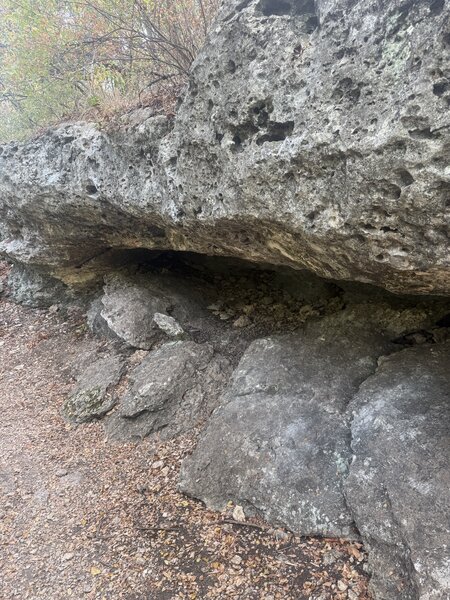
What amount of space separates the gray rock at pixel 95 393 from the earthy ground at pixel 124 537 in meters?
0.14

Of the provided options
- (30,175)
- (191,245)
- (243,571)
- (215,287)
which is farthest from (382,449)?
(30,175)

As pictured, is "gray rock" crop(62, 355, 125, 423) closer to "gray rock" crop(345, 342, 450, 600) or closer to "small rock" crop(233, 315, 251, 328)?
"small rock" crop(233, 315, 251, 328)

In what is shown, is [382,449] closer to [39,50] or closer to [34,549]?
[34,549]

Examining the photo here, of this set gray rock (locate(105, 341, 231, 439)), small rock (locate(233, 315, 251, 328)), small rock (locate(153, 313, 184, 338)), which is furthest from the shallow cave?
gray rock (locate(105, 341, 231, 439))

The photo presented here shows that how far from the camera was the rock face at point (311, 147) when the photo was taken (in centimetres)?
254

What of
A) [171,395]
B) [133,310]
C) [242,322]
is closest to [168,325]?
[133,310]

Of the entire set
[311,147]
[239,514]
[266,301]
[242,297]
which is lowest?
[239,514]

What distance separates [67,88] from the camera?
771cm

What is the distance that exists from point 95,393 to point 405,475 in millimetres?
3579

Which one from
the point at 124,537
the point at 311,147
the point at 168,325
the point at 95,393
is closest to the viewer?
the point at 311,147

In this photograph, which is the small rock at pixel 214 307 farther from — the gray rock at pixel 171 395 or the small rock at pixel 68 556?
the small rock at pixel 68 556

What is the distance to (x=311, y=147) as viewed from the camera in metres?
2.95

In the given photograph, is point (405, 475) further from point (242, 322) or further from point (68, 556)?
point (242, 322)

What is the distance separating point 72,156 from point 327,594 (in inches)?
208
